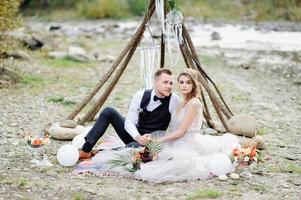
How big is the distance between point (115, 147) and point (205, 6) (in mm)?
25511

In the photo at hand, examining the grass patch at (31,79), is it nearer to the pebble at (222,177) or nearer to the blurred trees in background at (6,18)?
the blurred trees in background at (6,18)

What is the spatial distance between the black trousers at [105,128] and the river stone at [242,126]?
5.62 ft

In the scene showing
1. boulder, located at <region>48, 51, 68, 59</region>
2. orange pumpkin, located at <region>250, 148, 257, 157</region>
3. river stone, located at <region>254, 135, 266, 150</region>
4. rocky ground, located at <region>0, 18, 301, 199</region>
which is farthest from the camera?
boulder, located at <region>48, 51, 68, 59</region>

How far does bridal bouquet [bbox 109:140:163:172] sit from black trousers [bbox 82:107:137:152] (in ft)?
1.22

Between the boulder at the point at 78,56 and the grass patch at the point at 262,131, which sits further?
the boulder at the point at 78,56

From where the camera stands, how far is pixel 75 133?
7.66 meters

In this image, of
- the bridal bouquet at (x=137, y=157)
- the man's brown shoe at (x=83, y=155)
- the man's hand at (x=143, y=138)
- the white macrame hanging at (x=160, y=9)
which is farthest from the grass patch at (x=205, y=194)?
the white macrame hanging at (x=160, y=9)

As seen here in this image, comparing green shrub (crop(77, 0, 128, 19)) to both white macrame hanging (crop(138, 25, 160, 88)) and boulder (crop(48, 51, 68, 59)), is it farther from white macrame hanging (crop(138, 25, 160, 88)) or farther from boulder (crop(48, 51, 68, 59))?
white macrame hanging (crop(138, 25, 160, 88))

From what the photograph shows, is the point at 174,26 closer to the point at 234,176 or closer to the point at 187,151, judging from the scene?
the point at 187,151

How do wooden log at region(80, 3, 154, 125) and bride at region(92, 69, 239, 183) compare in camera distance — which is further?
wooden log at region(80, 3, 154, 125)

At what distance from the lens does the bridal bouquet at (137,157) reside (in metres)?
6.18

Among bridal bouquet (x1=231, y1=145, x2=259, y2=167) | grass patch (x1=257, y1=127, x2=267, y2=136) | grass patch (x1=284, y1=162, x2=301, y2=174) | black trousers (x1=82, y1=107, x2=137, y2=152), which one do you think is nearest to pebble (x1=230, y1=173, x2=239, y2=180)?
bridal bouquet (x1=231, y1=145, x2=259, y2=167)

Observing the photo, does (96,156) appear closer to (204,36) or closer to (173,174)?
(173,174)

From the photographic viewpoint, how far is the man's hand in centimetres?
629
